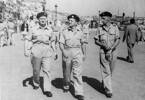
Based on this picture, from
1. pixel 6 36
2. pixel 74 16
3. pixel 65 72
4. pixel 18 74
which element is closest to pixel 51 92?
pixel 65 72

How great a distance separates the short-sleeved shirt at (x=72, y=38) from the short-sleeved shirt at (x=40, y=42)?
377 millimetres

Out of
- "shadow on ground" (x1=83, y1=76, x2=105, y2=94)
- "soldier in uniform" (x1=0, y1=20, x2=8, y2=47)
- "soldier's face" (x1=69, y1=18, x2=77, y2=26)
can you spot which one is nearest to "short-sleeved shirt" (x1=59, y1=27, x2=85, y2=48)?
"soldier's face" (x1=69, y1=18, x2=77, y2=26)

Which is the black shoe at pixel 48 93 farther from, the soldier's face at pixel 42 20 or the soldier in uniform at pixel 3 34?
the soldier in uniform at pixel 3 34

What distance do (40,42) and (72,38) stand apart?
2.53 feet

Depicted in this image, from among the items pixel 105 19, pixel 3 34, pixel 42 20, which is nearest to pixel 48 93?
pixel 42 20

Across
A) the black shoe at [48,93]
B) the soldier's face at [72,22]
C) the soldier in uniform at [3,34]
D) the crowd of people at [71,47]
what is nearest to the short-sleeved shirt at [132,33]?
the crowd of people at [71,47]

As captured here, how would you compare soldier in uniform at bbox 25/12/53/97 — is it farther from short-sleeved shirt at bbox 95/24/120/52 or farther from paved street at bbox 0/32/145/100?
short-sleeved shirt at bbox 95/24/120/52

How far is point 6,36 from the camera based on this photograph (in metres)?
19.0

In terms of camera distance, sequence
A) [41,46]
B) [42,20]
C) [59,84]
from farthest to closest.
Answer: [59,84] → [41,46] → [42,20]

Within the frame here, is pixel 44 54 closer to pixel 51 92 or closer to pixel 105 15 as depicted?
pixel 51 92

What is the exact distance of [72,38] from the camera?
682 centimetres

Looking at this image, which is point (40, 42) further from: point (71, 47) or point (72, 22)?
point (72, 22)

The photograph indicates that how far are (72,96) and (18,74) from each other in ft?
10.0

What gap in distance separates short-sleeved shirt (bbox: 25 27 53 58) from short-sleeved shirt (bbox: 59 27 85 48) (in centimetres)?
38
